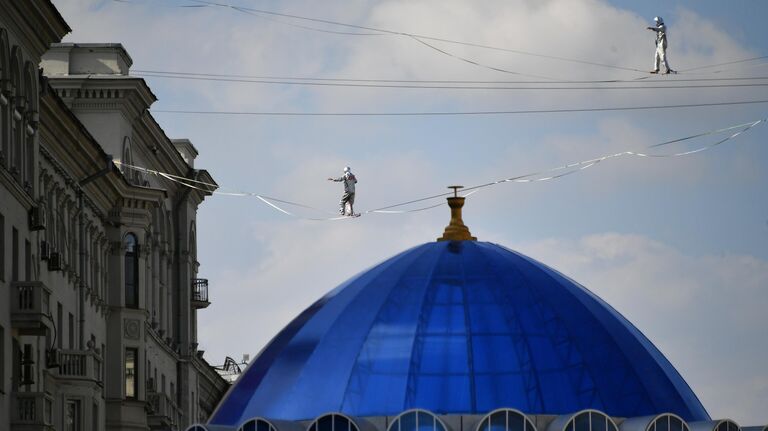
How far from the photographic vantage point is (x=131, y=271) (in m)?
82.1

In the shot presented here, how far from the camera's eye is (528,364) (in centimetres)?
4831

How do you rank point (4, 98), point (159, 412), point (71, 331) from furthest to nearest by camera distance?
point (159, 412)
point (71, 331)
point (4, 98)

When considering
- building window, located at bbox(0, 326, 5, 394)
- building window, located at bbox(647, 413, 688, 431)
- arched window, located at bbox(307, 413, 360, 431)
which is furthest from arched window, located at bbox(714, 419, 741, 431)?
building window, located at bbox(0, 326, 5, 394)

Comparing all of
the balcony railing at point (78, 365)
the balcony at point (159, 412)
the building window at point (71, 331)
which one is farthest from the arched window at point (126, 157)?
the balcony railing at point (78, 365)

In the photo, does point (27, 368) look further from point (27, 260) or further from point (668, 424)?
point (668, 424)

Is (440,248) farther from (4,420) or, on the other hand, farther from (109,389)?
(109,389)

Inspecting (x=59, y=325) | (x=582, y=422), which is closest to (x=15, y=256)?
(x=59, y=325)

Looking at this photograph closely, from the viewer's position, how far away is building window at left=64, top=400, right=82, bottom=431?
226ft

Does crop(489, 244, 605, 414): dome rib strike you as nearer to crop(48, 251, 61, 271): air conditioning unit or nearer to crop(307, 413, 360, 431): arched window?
crop(307, 413, 360, 431): arched window

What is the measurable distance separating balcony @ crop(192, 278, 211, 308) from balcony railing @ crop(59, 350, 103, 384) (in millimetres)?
25960

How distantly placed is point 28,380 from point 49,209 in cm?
927

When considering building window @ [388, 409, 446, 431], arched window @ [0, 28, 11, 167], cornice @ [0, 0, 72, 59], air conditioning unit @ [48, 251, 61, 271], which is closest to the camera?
building window @ [388, 409, 446, 431]

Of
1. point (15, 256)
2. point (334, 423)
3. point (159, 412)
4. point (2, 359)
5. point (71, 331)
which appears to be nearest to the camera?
point (334, 423)

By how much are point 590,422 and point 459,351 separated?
2890mm
